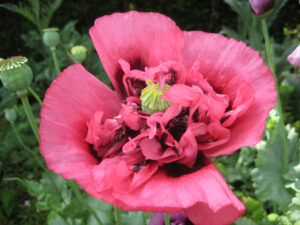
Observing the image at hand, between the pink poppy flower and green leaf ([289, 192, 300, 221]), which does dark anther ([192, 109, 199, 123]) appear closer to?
the pink poppy flower

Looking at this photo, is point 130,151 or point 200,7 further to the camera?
point 200,7

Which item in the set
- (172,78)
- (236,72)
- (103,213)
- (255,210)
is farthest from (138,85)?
(255,210)

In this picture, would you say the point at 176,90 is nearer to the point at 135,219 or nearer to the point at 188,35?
the point at 188,35

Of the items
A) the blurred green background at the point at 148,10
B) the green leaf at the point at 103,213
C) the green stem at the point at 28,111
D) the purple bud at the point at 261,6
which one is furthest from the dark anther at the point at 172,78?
the blurred green background at the point at 148,10

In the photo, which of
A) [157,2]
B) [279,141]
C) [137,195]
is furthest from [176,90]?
[157,2]

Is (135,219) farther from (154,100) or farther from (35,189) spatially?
(154,100)

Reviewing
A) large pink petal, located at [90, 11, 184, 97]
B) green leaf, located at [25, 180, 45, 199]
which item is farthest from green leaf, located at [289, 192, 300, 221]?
green leaf, located at [25, 180, 45, 199]
